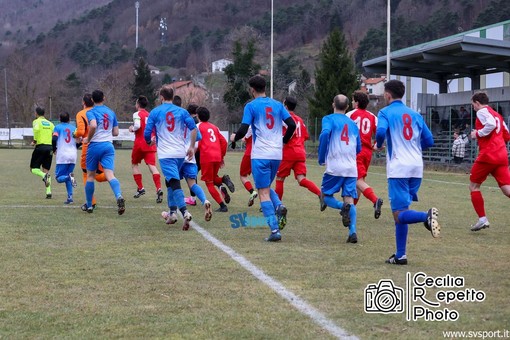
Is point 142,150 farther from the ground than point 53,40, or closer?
closer

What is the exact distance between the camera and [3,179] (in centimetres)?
2034

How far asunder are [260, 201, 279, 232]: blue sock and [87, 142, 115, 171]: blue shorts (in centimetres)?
361

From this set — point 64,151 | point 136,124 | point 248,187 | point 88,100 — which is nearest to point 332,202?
point 248,187

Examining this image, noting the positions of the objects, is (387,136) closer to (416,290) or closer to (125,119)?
(416,290)

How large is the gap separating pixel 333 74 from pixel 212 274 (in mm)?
43801

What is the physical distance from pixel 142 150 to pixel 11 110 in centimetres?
7695

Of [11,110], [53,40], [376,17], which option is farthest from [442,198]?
[53,40]

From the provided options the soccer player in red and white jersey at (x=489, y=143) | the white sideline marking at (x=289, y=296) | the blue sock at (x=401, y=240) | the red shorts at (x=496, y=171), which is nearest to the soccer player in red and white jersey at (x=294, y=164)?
the red shorts at (x=496, y=171)

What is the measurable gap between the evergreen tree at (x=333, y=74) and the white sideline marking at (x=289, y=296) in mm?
41332

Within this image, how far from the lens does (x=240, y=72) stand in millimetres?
67688

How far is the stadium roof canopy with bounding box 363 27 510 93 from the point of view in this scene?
1048 inches

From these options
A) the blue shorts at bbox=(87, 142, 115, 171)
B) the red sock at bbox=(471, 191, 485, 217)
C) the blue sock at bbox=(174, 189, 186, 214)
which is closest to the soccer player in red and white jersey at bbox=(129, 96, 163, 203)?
the blue shorts at bbox=(87, 142, 115, 171)

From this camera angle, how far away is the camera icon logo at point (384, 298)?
5.57 meters

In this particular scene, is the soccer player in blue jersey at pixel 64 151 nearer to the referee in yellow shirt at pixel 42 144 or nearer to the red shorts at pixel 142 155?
the red shorts at pixel 142 155
